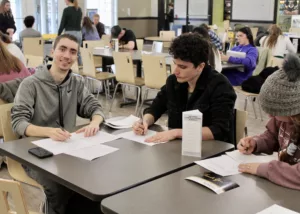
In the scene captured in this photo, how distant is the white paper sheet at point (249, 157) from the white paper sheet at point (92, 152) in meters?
0.57

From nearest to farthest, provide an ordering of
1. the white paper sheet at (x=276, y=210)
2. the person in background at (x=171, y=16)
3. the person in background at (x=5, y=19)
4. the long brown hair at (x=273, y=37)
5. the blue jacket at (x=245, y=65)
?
the white paper sheet at (x=276, y=210) < the blue jacket at (x=245, y=65) < the long brown hair at (x=273, y=37) < the person in background at (x=5, y=19) < the person in background at (x=171, y=16)

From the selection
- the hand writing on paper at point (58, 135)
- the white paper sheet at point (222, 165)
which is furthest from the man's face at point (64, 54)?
the white paper sheet at point (222, 165)

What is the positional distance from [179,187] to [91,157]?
517 mm

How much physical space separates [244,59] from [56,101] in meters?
3.32

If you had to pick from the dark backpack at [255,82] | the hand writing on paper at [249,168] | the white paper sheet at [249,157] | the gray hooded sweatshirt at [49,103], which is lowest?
the dark backpack at [255,82]

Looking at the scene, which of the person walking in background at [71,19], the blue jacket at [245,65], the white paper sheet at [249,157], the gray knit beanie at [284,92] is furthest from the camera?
the person walking in background at [71,19]

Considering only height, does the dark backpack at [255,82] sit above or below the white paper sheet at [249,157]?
below

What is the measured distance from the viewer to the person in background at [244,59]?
5.42 m

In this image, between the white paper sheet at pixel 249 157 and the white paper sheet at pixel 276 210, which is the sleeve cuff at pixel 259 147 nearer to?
the white paper sheet at pixel 249 157

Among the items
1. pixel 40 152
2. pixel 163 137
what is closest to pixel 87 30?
pixel 163 137

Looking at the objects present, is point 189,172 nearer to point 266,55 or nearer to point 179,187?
point 179,187

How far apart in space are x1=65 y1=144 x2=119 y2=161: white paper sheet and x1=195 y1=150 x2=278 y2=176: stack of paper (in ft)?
1.49

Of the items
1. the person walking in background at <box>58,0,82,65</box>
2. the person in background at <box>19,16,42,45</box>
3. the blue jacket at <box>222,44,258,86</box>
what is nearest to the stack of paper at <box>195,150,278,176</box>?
the blue jacket at <box>222,44,258,86</box>

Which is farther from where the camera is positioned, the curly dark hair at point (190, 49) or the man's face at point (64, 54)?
the man's face at point (64, 54)
